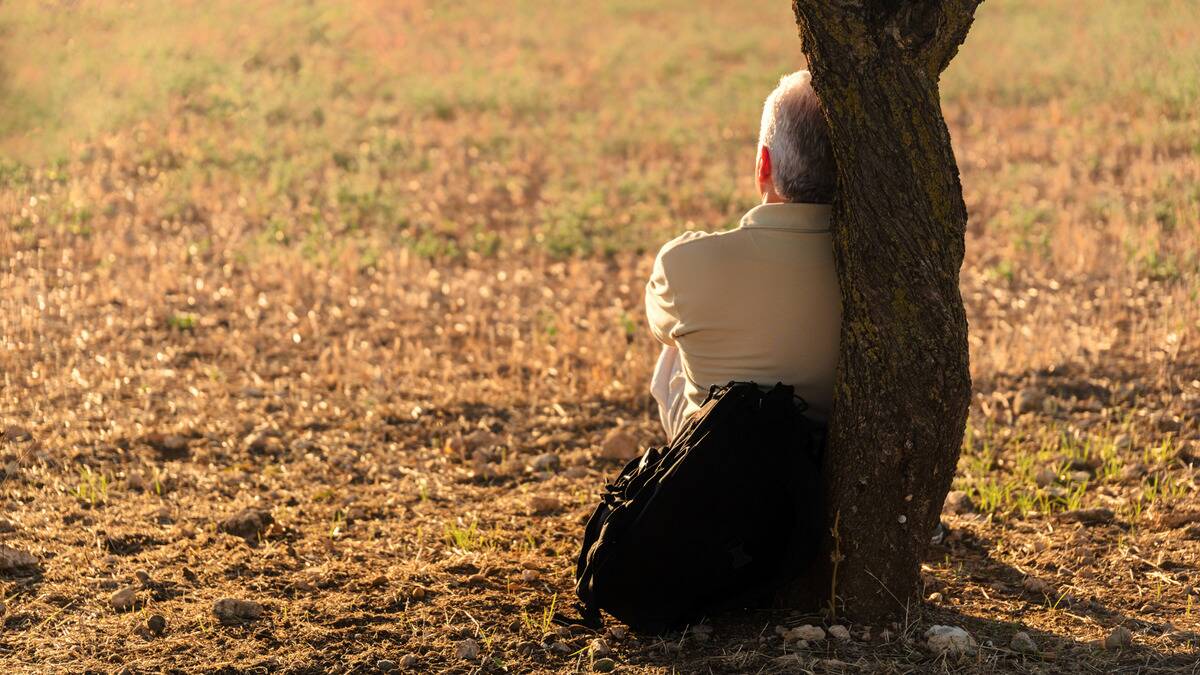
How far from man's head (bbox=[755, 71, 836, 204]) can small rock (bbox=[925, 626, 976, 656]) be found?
52.9 inches

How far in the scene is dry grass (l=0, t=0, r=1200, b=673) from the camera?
4188 mm

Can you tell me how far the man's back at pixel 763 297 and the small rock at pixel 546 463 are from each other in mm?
1858

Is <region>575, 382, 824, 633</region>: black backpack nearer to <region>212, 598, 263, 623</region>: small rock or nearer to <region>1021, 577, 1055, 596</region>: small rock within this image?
<region>1021, 577, 1055, 596</region>: small rock

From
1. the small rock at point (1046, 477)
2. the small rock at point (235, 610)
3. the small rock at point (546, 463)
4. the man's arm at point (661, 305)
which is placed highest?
the man's arm at point (661, 305)

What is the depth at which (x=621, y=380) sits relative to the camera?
6.77 meters

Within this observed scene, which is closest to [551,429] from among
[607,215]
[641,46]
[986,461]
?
[986,461]

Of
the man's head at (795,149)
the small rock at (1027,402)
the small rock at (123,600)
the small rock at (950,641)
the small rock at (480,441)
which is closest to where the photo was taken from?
the small rock at (950,641)

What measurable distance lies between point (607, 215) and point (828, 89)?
6.53 m

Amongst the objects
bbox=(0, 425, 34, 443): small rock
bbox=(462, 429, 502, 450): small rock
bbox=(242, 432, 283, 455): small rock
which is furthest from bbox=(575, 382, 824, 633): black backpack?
bbox=(0, 425, 34, 443): small rock

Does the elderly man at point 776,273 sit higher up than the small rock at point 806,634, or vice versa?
the elderly man at point 776,273

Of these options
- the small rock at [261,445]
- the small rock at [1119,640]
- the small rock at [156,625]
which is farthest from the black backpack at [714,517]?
the small rock at [261,445]

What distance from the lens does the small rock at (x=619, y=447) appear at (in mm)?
5918

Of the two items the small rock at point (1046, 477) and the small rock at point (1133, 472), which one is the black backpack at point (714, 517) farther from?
the small rock at point (1133, 472)

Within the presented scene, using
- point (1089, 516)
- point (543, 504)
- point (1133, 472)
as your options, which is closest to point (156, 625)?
point (543, 504)
